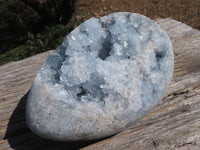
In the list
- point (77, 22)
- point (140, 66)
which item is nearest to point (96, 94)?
point (140, 66)

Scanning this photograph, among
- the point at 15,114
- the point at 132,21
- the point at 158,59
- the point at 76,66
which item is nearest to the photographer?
the point at 76,66

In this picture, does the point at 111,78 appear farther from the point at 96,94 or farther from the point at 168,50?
the point at 168,50

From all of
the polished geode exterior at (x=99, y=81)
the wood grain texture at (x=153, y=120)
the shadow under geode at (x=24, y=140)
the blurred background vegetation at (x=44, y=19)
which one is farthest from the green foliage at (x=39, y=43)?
the polished geode exterior at (x=99, y=81)

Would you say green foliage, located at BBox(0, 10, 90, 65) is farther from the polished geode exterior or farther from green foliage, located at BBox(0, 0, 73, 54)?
the polished geode exterior

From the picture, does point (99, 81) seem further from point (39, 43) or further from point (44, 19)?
point (44, 19)

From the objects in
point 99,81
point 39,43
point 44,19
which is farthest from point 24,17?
point 99,81

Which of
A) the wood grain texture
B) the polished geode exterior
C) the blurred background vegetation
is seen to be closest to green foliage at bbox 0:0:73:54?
the blurred background vegetation

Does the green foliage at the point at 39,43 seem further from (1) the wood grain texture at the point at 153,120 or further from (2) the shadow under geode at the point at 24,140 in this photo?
(2) the shadow under geode at the point at 24,140
